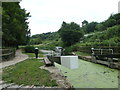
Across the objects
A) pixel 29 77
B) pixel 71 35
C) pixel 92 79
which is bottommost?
pixel 92 79

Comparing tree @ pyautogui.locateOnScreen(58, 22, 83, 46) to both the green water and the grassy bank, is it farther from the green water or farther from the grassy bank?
the grassy bank

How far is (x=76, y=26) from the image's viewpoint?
92.3ft

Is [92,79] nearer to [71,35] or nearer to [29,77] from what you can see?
[29,77]

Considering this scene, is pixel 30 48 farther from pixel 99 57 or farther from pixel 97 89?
pixel 97 89

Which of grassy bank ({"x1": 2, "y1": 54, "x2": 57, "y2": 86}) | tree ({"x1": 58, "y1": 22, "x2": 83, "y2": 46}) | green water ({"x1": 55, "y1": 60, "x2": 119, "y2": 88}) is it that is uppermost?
tree ({"x1": 58, "y1": 22, "x2": 83, "y2": 46})

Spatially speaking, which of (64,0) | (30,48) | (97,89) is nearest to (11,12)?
(64,0)

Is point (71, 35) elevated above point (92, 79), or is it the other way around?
point (71, 35)

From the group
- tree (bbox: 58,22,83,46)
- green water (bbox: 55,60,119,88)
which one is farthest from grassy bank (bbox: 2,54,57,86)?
tree (bbox: 58,22,83,46)

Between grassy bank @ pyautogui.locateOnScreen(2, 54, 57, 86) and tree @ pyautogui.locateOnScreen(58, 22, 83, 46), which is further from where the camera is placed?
tree @ pyautogui.locateOnScreen(58, 22, 83, 46)

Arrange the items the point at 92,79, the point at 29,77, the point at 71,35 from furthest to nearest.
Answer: the point at 71,35 → the point at 92,79 → the point at 29,77

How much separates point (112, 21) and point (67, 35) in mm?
14475

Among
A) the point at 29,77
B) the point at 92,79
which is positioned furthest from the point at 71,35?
the point at 29,77

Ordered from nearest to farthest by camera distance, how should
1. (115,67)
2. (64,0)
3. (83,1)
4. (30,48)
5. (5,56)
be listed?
(115,67) < (5,56) < (83,1) < (64,0) < (30,48)

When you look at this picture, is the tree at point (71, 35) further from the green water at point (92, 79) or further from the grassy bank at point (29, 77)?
the grassy bank at point (29, 77)
